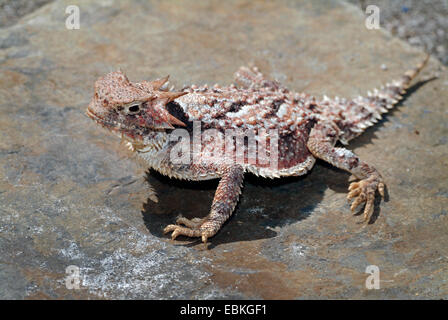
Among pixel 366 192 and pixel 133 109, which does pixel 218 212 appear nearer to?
pixel 133 109

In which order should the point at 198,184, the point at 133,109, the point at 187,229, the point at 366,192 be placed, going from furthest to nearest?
the point at 198,184 < the point at 366,192 < the point at 133,109 < the point at 187,229

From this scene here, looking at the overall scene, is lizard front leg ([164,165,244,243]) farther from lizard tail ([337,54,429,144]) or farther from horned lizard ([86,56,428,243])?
lizard tail ([337,54,429,144])

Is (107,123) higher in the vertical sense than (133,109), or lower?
lower

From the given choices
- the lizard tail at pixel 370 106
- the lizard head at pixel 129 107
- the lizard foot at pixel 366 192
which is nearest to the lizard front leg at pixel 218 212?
the lizard head at pixel 129 107

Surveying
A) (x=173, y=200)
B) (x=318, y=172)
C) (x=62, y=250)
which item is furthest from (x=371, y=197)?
(x=62, y=250)

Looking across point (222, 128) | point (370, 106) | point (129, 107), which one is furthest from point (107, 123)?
point (370, 106)

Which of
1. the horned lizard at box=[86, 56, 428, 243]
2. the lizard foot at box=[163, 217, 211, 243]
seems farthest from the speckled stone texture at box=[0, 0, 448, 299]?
the horned lizard at box=[86, 56, 428, 243]
